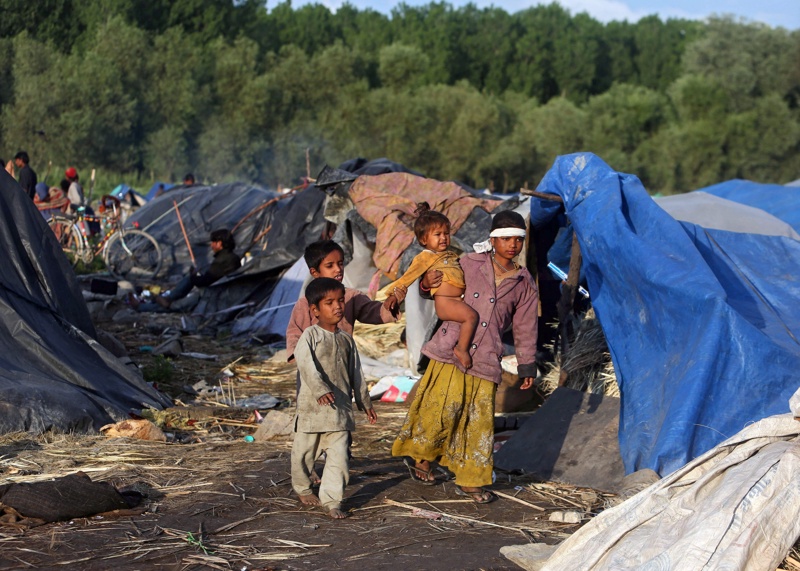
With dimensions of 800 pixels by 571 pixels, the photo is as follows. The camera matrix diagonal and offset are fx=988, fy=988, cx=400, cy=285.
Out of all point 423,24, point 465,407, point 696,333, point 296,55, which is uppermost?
point 423,24

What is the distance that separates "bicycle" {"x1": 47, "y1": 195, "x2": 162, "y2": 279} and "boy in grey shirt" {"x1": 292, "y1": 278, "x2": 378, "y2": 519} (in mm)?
10909

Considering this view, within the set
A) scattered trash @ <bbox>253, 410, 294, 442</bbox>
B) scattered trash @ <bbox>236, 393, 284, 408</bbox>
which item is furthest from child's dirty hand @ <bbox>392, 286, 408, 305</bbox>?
scattered trash @ <bbox>236, 393, 284, 408</bbox>

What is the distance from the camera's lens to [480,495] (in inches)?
196

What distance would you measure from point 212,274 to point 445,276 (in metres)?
7.78

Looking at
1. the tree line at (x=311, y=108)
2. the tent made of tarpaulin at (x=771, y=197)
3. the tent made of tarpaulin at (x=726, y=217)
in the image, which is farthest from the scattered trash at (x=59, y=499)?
the tree line at (x=311, y=108)

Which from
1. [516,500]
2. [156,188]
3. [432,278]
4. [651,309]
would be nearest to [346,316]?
[432,278]

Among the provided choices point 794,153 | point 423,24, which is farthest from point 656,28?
point 794,153

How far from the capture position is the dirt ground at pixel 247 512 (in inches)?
155

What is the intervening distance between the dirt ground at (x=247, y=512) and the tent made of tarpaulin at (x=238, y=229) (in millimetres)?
5305

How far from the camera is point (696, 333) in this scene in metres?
5.21

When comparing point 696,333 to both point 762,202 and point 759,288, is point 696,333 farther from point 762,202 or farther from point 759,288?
point 762,202

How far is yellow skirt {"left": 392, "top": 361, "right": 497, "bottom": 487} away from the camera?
503cm

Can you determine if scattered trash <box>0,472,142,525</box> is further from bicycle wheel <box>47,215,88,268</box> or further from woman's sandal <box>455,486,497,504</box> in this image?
bicycle wheel <box>47,215,88,268</box>

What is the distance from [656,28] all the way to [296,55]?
4123 centimetres
